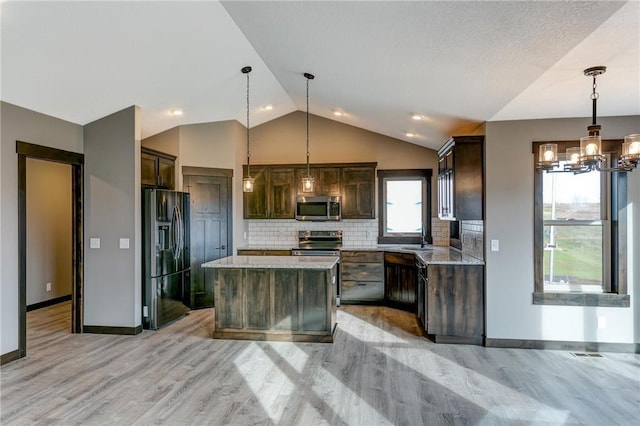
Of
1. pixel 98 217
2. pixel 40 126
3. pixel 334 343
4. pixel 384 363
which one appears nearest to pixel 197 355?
pixel 334 343

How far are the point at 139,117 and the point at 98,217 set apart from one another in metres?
1.39

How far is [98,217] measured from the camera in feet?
15.6

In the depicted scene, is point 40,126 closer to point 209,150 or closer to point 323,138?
point 209,150

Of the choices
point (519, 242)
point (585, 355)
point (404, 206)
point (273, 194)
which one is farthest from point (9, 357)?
point (585, 355)

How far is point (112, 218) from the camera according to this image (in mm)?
4730

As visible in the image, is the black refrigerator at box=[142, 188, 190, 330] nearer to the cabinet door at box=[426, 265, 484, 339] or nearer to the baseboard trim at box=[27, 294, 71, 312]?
the baseboard trim at box=[27, 294, 71, 312]

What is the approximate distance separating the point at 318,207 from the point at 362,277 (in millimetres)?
1421

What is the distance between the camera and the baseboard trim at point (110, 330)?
464cm

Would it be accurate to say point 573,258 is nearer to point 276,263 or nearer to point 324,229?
point 276,263

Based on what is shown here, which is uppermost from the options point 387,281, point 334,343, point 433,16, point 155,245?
point 433,16

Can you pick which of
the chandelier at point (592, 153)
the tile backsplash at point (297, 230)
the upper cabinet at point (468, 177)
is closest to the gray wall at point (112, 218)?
the tile backsplash at point (297, 230)

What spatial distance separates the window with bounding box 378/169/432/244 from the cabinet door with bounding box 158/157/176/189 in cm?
352

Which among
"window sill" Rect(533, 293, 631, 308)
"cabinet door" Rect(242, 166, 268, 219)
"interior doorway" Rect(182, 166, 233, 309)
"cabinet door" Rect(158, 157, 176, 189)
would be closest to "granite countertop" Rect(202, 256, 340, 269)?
"interior doorway" Rect(182, 166, 233, 309)

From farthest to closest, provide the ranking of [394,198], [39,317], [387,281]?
[394,198] → [387,281] → [39,317]
